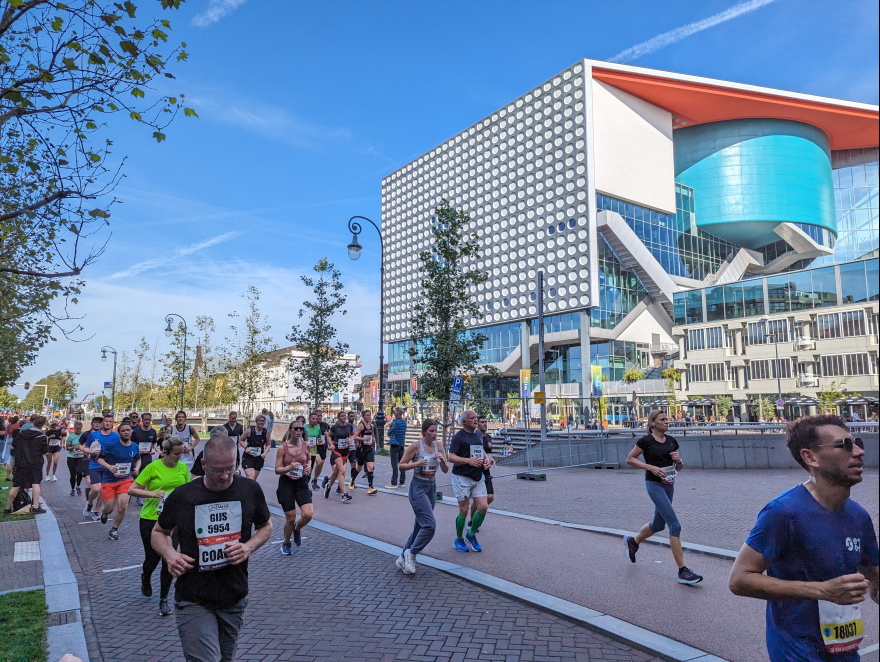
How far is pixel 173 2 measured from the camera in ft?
19.0

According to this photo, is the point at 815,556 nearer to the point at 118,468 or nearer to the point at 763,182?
the point at 118,468

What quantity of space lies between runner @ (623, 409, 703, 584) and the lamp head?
18.9 m

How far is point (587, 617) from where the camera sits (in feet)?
18.1

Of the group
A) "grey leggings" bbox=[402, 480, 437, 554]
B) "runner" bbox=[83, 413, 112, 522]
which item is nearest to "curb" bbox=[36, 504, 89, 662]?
"runner" bbox=[83, 413, 112, 522]

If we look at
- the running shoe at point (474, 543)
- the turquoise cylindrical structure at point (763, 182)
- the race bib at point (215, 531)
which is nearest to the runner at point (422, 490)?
the running shoe at point (474, 543)

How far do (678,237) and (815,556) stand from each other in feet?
222

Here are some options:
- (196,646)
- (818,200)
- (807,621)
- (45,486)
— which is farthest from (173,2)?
(818,200)

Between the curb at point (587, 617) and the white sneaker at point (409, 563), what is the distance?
43 centimetres

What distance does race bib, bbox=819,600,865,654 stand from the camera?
206 centimetres

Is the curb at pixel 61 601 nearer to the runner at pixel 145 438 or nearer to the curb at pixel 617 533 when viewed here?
the runner at pixel 145 438

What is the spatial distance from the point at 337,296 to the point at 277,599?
23.5 meters

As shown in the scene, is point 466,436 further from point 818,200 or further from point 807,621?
point 818,200

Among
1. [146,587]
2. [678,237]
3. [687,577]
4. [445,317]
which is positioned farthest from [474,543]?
[678,237]

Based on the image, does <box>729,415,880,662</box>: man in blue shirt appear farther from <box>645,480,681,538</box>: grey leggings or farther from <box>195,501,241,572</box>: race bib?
<box>645,480,681,538</box>: grey leggings
